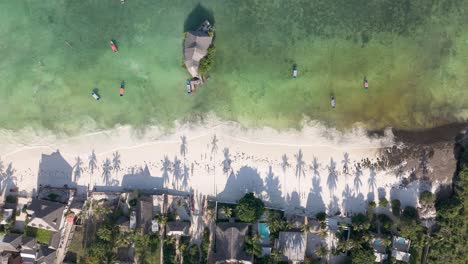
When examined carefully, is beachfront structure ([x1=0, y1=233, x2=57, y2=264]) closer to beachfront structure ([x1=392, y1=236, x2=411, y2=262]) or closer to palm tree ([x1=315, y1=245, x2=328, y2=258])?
palm tree ([x1=315, y1=245, x2=328, y2=258])

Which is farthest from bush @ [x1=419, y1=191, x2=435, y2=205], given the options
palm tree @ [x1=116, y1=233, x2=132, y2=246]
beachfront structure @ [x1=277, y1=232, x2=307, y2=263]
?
palm tree @ [x1=116, y1=233, x2=132, y2=246]

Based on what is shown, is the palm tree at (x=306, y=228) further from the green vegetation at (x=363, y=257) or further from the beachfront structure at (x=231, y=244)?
the beachfront structure at (x=231, y=244)

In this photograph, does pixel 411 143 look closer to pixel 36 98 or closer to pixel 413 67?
pixel 413 67

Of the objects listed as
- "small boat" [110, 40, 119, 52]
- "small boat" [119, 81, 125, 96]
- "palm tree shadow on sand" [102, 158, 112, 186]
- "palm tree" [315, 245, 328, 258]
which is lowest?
"palm tree" [315, 245, 328, 258]

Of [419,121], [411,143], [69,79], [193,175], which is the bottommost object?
[193,175]

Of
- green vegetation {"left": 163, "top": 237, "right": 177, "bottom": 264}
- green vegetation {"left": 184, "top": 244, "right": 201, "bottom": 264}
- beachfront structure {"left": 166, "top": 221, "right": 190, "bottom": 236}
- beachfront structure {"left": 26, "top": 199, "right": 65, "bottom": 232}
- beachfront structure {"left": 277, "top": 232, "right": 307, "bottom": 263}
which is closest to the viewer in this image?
beachfront structure {"left": 26, "top": 199, "right": 65, "bottom": 232}

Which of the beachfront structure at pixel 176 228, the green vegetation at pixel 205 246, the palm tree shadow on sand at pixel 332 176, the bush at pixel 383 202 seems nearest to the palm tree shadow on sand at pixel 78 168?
the beachfront structure at pixel 176 228

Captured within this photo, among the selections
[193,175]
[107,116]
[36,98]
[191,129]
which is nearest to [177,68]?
[191,129]
